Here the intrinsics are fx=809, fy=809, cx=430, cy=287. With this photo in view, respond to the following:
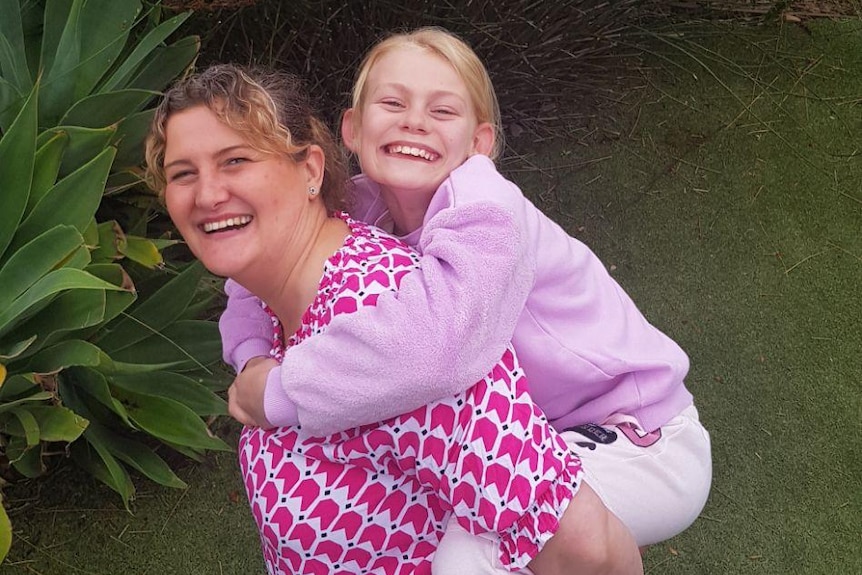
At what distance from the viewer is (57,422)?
1.99 metres

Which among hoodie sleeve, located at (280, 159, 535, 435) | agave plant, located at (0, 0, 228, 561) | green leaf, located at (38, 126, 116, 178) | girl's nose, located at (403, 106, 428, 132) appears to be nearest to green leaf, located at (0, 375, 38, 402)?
agave plant, located at (0, 0, 228, 561)

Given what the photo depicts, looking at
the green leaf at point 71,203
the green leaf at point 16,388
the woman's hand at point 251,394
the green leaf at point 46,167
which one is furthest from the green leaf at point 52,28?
the woman's hand at point 251,394

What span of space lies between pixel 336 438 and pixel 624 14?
265 centimetres

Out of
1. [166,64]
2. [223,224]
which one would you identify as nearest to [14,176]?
[166,64]

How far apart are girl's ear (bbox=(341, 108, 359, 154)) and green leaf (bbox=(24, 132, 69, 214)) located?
87 centimetres

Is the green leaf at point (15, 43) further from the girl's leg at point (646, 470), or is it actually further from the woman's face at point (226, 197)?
the girl's leg at point (646, 470)

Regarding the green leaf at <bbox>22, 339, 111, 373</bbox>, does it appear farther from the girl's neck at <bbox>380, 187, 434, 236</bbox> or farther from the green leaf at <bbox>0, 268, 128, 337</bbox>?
the girl's neck at <bbox>380, 187, 434, 236</bbox>

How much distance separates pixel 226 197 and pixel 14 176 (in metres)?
0.95

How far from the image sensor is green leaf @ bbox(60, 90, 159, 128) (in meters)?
2.17

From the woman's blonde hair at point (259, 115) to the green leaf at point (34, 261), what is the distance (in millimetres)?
393

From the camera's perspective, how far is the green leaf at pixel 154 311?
7.54 feet

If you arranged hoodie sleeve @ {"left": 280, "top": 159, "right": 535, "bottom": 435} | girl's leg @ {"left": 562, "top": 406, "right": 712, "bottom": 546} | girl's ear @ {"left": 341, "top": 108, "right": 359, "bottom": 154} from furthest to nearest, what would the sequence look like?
girl's ear @ {"left": 341, "top": 108, "right": 359, "bottom": 154}
girl's leg @ {"left": 562, "top": 406, "right": 712, "bottom": 546}
hoodie sleeve @ {"left": 280, "top": 159, "right": 535, "bottom": 435}

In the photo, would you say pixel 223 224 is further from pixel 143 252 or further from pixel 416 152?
pixel 143 252

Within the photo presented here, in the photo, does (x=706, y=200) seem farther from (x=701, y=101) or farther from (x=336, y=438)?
(x=336, y=438)
